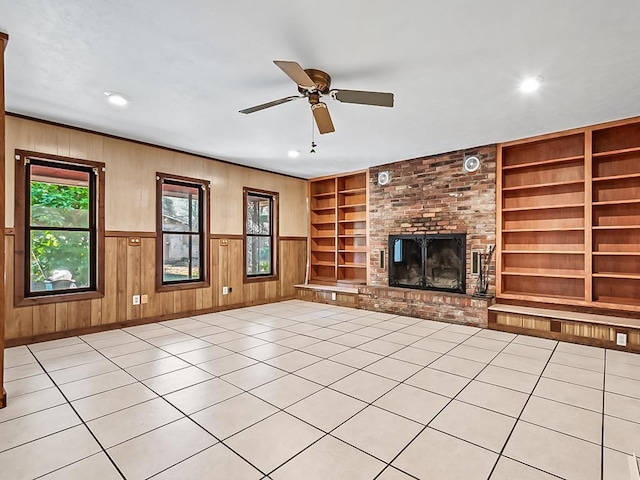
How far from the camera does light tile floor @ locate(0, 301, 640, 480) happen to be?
1834 mm

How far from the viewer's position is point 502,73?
292 centimetres

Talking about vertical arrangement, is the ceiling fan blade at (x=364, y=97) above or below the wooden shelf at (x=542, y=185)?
above

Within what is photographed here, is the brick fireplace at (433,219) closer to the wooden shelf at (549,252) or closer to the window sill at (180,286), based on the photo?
the wooden shelf at (549,252)

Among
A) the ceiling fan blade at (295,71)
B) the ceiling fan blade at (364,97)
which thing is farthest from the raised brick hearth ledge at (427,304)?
the ceiling fan blade at (295,71)

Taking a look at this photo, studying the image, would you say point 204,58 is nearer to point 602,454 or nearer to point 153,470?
point 153,470

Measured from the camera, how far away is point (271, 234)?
275 inches

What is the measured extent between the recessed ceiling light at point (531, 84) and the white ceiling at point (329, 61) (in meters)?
0.06

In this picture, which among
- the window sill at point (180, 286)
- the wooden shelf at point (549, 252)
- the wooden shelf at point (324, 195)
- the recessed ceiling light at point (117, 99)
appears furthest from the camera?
the wooden shelf at point (324, 195)

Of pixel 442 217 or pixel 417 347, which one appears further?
pixel 442 217

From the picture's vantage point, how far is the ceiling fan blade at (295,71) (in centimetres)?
226

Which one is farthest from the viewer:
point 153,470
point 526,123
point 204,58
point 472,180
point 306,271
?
point 306,271

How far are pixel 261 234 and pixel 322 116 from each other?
161 inches

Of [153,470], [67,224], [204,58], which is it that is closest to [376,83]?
[204,58]

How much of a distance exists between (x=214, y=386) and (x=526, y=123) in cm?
445
